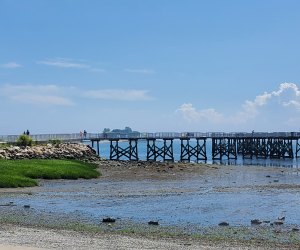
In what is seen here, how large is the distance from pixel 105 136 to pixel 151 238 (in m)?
70.4

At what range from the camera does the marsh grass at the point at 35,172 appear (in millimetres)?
38906

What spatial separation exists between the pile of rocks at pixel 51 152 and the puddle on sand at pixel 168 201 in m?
14.2

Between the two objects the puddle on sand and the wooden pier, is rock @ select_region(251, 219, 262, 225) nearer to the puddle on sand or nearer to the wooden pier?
the puddle on sand

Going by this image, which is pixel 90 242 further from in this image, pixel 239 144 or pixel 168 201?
pixel 239 144

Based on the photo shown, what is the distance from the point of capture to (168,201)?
3164 cm

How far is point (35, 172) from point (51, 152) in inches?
710

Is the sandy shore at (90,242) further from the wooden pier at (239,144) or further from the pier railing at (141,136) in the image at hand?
the wooden pier at (239,144)

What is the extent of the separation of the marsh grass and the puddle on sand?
1803mm

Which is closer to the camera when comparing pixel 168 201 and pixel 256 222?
pixel 256 222

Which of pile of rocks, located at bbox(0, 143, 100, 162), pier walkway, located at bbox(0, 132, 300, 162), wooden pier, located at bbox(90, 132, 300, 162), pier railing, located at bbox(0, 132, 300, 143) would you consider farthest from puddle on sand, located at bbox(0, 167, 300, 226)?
wooden pier, located at bbox(90, 132, 300, 162)

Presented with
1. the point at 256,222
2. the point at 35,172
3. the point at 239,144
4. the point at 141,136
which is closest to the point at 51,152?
the point at 35,172

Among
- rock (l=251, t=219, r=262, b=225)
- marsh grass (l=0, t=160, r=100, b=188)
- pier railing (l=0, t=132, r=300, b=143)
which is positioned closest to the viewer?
rock (l=251, t=219, r=262, b=225)

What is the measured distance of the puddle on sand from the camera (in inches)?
1016

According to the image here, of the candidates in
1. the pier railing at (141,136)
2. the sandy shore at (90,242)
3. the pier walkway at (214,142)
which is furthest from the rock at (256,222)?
the pier walkway at (214,142)
